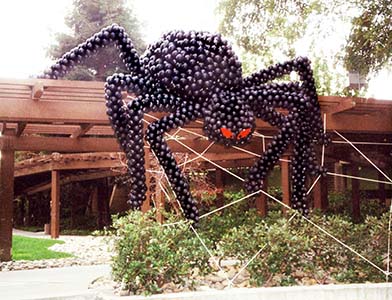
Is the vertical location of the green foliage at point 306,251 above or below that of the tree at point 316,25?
below

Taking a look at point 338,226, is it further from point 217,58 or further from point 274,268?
point 217,58

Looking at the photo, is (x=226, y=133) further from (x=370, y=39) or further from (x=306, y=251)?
(x=370, y=39)

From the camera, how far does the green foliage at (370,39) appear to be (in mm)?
8258

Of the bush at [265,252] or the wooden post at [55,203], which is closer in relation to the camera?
the bush at [265,252]

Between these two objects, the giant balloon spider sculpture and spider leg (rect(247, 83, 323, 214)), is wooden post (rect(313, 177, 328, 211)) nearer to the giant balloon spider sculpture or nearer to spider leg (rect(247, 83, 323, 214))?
spider leg (rect(247, 83, 323, 214))

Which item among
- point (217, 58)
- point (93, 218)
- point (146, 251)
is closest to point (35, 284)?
point (146, 251)

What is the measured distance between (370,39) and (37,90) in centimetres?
460

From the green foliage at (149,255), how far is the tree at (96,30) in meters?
12.4

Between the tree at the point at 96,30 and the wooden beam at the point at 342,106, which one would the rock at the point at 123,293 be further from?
the tree at the point at 96,30

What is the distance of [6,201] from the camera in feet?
29.6

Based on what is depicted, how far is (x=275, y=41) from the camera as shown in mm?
15242

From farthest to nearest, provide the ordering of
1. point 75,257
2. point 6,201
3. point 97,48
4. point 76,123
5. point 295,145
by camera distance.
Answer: point 75,257 → point 6,201 → point 76,123 → point 295,145 → point 97,48

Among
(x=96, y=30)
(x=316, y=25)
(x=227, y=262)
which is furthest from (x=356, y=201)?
(x=96, y=30)

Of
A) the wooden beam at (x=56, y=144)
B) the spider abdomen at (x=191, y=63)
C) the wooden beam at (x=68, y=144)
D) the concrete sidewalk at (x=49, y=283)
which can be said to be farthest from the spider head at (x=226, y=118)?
the wooden beam at (x=56, y=144)
